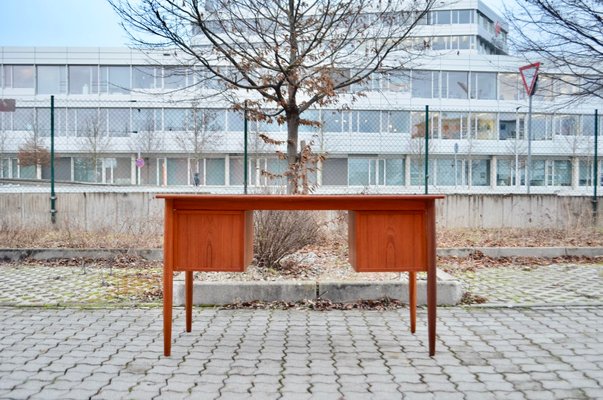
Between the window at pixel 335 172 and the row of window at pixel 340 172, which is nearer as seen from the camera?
the row of window at pixel 340 172

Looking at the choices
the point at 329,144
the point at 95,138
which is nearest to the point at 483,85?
the point at 329,144

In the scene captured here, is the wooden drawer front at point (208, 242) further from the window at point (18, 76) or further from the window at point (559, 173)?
the window at point (18, 76)

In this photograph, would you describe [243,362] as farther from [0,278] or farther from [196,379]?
[0,278]

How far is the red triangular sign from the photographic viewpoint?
11.7 meters

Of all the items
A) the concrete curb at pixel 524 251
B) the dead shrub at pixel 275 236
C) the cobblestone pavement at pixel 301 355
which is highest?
→ the dead shrub at pixel 275 236

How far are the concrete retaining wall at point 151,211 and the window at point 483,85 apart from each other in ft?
98.7

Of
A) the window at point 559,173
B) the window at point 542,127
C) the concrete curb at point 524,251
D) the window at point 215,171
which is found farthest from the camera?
the window at point 542,127

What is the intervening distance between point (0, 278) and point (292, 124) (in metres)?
4.35

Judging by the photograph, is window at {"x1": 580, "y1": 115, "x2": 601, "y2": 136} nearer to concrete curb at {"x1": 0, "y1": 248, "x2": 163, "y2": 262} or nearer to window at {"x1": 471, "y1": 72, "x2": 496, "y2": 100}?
concrete curb at {"x1": 0, "y1": 248, "x2": 163, "y2": 262}

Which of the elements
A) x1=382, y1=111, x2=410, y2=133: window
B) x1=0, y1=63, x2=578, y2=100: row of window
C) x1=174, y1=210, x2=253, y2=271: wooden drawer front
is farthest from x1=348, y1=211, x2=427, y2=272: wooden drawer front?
x1=0, y1=63, x2=578, y2=100: row of window

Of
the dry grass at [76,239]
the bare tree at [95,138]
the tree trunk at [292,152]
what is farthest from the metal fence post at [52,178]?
the tree trunk at [292,152]

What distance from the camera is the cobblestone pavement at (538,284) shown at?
5.97 meters

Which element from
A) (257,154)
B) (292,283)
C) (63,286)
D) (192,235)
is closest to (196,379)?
(192,235)

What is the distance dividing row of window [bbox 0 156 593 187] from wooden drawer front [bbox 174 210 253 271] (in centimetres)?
449
